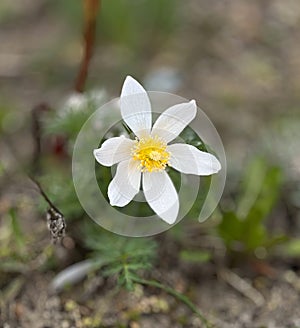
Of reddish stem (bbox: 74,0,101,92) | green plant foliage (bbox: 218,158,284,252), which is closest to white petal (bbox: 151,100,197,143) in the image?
green plant foliage (bbox: 218,158,284,252)

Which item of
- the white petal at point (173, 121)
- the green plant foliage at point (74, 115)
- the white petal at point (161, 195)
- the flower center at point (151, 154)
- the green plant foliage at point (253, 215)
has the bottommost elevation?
the green plant foliage at point (253, 215)

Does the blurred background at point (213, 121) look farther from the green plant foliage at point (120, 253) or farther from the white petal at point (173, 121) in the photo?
the white petal at point (173, 121)

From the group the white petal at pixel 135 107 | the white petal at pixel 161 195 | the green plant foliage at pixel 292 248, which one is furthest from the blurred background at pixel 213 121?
the white petal at pixel 135 107

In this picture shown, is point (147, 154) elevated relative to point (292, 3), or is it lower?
elevated

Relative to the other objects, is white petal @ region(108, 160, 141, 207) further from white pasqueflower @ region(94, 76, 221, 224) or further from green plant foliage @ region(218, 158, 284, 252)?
green plant foliage @ region(218, 158, 284, 252)

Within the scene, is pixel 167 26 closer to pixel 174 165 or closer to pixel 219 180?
pixel 219 180

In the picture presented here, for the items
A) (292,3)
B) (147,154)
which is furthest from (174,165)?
(292,3)
